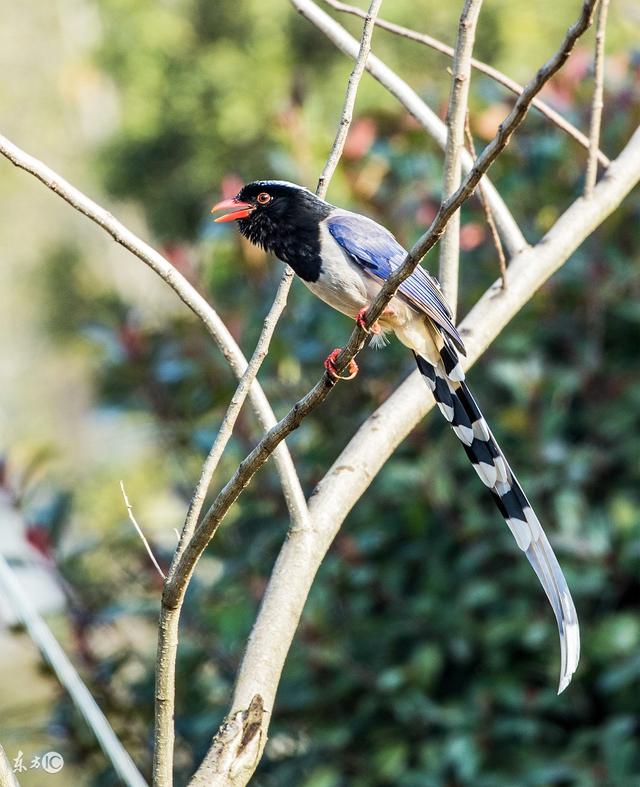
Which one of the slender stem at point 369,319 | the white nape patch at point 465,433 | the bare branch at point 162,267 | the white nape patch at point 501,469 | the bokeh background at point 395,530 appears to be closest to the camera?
the slender stem at point 369,319

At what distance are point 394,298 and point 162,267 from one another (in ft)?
2.74

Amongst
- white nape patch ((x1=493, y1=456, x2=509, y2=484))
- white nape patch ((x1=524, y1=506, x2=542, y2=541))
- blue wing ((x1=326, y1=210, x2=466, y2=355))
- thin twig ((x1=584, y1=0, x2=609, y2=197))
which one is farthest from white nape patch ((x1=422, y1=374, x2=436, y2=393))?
thin twig ((x1=584, y1=0, x2=609, y2=197))

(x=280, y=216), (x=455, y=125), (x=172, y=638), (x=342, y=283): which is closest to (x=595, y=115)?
(x=455, y=125)

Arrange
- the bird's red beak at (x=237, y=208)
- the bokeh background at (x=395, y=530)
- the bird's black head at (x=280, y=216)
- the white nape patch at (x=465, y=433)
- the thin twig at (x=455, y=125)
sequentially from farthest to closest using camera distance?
the bokeh background at (x=395, y=530) < the bird's red beak at (x=237, y=208) < the bird's black head at (x=280, y=216) < the white nape patch at (x=465, y=433) < the thin twig at (x=455, y=125)

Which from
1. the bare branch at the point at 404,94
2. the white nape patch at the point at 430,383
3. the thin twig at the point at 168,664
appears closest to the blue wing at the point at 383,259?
the white nape patch at the point at 430,383

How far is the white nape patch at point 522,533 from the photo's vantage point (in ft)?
7.79

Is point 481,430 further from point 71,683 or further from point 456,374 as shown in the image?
point 71,683

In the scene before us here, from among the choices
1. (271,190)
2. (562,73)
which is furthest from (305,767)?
(562,73)

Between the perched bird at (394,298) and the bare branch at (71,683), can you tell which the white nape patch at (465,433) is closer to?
the perched bird at (394,298)

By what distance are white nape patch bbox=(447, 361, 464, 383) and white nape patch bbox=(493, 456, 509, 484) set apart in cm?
20

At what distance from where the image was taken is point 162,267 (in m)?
2.01

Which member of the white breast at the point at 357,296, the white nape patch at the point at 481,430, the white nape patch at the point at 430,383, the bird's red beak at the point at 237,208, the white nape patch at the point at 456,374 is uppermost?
the bird's red beak at the point at 237,208

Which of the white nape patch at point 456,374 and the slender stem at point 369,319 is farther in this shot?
the white nape patch at point 456,374

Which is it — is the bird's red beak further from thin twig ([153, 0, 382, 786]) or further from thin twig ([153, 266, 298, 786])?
thin twig ([153, 266, 298, 786])
